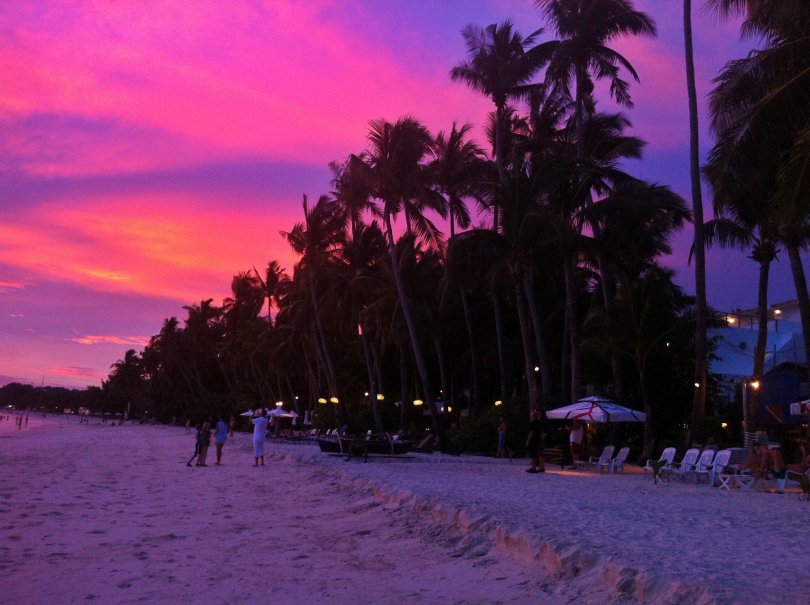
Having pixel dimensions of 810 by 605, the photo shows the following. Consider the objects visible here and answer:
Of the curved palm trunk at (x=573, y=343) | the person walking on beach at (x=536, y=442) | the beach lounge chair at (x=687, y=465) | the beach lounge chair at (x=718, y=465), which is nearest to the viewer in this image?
the beach lounge chair at (x=718, y=465)

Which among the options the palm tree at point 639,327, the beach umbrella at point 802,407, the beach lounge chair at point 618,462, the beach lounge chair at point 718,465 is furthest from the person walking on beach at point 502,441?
the beach lounge chair at point 718,465

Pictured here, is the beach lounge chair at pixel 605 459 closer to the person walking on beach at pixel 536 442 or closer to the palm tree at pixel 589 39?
the person walking on beach at pixel 536 442

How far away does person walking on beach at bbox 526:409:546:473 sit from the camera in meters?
16.5

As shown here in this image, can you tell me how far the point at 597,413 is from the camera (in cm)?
1878

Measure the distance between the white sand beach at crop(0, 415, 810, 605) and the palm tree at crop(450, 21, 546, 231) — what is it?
56.7ft

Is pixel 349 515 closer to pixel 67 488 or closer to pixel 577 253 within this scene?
pixel 67 488

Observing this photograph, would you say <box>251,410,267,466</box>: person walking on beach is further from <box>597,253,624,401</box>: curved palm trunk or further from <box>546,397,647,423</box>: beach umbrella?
<box>597,253,624,401</box>: curved palm trunk

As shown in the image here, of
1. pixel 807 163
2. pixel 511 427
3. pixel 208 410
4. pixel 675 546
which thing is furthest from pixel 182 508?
pixel 208 410

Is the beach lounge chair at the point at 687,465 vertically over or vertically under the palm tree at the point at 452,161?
under

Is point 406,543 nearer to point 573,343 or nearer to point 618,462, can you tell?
point 618,462

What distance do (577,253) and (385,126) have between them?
9.36m

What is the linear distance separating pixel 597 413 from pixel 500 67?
1442 centimetres

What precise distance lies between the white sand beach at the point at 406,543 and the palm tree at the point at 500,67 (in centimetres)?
1729

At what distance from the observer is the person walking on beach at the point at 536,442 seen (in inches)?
651
